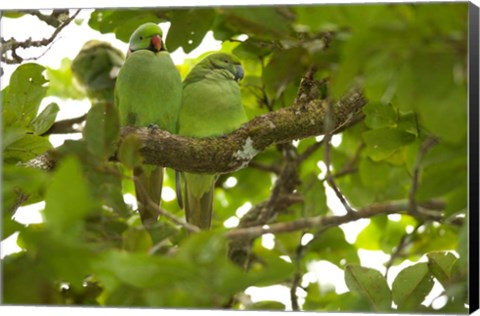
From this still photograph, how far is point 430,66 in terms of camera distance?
2.92ft

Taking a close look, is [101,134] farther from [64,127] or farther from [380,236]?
[380,236]

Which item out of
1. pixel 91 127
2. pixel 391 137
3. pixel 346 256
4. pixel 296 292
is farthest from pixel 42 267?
pixel 346 256

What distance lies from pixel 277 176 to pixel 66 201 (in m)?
1.71

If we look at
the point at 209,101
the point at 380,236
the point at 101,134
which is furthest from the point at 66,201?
the point at 380,236

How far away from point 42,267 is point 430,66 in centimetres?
49

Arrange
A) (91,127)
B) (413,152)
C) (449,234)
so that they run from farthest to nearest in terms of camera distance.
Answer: (449,234), (413,152), (91,127)

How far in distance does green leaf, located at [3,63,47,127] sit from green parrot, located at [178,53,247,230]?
15.4 inches

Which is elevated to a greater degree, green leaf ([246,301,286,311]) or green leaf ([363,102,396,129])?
green leaf ([363,102,396,129])

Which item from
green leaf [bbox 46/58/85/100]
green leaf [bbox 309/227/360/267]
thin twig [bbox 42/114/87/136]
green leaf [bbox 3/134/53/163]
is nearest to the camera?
green leaf [bbox 3/134/53/163]

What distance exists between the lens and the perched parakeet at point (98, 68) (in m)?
2.36

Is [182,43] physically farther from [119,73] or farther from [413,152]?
[413,152]

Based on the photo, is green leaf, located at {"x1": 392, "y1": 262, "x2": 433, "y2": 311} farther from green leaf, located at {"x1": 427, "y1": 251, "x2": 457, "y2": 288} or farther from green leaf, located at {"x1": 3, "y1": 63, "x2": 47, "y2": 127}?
green leaf, located at {"x1": 3, "y1": 63, "x2": 47, "y2": 127}

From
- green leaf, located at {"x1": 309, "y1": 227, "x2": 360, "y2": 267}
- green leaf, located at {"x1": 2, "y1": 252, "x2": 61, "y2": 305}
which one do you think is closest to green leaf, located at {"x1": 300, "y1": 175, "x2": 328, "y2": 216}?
green leaf, located at {"x1": 309, "y1": 227, "x2": 360, "y2": 267}

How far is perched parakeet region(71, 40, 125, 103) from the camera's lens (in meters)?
2.36
